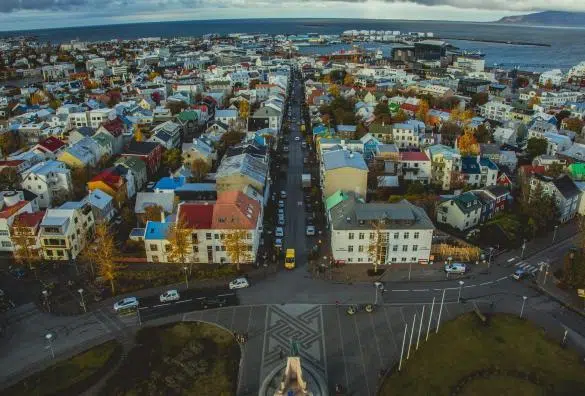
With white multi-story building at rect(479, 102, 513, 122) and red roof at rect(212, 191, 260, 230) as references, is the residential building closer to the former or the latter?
red roof at rect(212, 191, 260, 230)

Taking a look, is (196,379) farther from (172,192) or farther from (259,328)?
(172,192)

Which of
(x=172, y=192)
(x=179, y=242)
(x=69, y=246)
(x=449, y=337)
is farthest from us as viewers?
(x=172, y=192)

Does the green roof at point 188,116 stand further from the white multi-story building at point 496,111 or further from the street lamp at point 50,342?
the white multi-story building at point 496,111

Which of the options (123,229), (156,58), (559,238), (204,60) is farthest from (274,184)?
(156,58)

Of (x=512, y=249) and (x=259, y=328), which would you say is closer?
(x=259, y=328)

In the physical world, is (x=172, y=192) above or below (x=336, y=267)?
above

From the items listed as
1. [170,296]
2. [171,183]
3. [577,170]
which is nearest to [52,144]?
[171,183]

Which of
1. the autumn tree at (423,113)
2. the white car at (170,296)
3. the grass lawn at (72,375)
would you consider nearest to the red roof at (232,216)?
the white car at (170,296)
